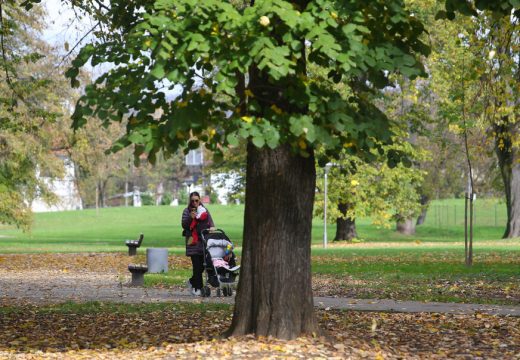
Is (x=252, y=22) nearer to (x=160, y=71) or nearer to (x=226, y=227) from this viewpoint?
(x=160, y=71)

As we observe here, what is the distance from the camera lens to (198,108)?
27.7 feet

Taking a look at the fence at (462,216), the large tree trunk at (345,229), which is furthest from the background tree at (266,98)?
the fence at (462,216)

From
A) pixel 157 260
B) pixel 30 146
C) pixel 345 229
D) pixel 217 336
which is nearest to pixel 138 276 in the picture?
pixel 157 260

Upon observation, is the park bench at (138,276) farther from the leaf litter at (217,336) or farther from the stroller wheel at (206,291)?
the leaf litter at (217,336)

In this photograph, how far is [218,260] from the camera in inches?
643

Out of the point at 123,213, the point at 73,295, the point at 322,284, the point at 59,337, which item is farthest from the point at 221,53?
the point at 123,213

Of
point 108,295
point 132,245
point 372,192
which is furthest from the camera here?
point 372,192

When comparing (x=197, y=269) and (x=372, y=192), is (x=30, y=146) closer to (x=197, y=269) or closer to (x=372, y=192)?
(x=372, y=192)

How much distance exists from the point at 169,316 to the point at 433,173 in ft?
170

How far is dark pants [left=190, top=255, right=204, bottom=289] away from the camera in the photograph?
16.6m

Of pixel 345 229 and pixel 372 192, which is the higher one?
pixel 372 192

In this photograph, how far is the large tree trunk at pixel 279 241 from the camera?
982 centimetres

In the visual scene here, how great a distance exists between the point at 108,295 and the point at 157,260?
19.1ft

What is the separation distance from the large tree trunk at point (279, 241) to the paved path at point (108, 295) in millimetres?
4303
